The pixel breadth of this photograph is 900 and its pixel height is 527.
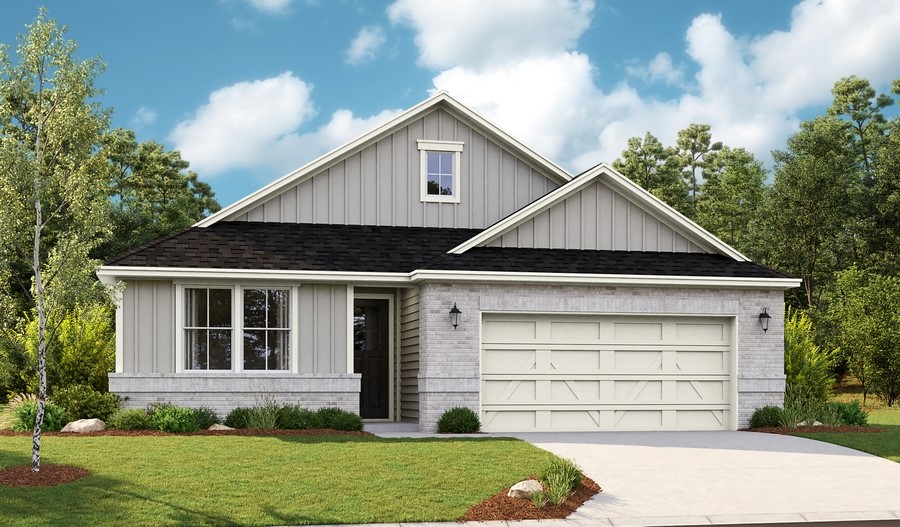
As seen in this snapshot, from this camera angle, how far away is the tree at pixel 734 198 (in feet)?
173

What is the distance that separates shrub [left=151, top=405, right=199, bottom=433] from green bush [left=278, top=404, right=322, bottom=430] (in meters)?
1.58

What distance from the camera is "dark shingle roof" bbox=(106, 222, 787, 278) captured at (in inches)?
742

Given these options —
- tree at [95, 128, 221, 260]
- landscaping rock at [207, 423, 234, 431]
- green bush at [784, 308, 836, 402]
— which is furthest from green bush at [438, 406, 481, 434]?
tree at [95, 128, 221, 260]

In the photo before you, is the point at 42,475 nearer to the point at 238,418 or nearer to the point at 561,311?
the point at 238,418

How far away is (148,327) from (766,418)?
1223 centimetres

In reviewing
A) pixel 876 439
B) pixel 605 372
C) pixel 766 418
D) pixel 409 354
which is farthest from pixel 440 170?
pixel 876 439

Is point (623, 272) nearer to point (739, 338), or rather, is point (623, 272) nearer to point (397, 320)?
point (739, 338)

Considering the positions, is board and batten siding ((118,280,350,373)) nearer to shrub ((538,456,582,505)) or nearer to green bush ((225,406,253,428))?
green bush ((225,406,253,428))

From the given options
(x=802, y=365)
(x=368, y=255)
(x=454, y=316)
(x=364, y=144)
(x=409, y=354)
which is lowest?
(x=802, y=365)

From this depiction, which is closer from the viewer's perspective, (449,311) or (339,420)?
(339,420)

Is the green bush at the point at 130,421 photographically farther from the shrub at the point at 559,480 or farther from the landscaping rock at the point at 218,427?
the shrub at the point at 559,480

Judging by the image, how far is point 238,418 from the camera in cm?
1834

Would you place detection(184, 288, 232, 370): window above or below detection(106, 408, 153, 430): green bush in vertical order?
above

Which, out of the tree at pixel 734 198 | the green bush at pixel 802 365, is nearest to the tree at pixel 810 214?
the tree at pixel 734 198
